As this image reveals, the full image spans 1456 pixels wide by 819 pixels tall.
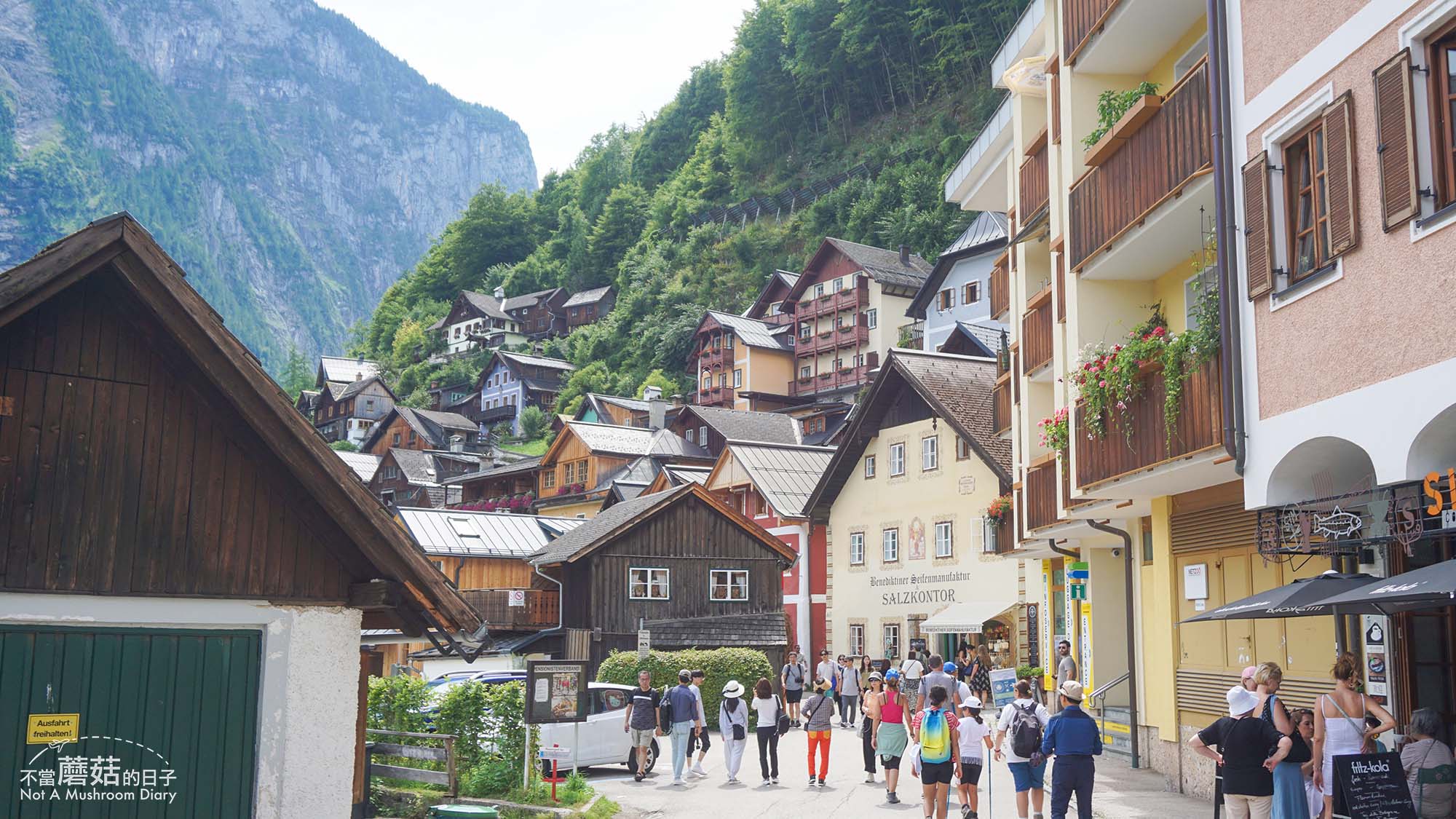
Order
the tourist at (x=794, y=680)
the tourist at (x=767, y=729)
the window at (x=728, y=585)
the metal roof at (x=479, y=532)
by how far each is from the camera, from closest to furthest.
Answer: the tourist at (x=767, y=729), the tourist at (x=794, y=680), the window at (x=728, y=585), the metal roof at (x=479, y=532)

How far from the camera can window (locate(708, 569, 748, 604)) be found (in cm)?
4434

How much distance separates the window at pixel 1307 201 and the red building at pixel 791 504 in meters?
32.8

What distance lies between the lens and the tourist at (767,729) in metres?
21.7

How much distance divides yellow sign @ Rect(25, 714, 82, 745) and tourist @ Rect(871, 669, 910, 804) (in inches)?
441

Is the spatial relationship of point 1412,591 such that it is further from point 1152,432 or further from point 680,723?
point 680,723

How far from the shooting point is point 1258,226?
A: 14.5 m

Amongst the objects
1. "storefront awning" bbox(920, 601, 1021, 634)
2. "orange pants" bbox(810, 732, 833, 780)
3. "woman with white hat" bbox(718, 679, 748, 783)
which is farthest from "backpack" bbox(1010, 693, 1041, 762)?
"storefront awning" bbox(920, 601, 1021, 634)

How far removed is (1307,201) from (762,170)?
333 feet

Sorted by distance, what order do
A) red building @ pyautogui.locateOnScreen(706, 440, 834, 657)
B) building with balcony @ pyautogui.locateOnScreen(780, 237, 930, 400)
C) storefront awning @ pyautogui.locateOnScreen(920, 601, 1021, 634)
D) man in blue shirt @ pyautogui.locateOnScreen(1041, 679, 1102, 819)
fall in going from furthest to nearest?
1. building with balcony @ pyautogui.locateOnScreen(780, 237, 930, 400)
2. red building @ pyautogui.locateOnScreen(706, 440, 834, 657)
3. storefront awning @ pyautogui.locateOnScreen(920, 601, 1021, 634)
4. man in blue shirt @ pyautogui.locateOnScreen(1041, 679, 1102, 819)

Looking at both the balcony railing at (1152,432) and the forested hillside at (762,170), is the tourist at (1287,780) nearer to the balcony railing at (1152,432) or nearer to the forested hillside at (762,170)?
the balcony railing at (1152,432)

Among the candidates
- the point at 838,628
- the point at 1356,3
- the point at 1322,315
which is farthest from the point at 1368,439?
the point at 838,628

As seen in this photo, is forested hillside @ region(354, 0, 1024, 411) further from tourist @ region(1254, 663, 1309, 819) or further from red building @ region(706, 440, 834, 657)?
tourist @ region(1254, 663, 1309, 819)

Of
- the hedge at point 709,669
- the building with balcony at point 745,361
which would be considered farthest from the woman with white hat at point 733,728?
the building with balcony at point 745,361

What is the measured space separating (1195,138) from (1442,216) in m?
5.10
